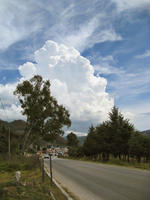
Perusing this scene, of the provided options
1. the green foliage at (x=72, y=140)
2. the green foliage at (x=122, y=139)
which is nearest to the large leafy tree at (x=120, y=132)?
the green foliage at (x=122, y=139)

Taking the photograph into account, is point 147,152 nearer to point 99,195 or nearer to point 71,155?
point 99,195

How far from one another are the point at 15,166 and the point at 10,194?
58.8ft

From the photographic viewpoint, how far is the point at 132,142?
104 ft

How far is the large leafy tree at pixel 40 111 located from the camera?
32750 millimetres

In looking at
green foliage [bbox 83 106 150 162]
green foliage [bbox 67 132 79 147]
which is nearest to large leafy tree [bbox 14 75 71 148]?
green foliage [bbox 83 106 150 162]

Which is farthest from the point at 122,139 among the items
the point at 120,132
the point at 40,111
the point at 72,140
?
the point at 72,140

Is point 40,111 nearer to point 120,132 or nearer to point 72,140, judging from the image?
point 120,132

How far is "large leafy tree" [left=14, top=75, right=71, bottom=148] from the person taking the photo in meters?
32.8

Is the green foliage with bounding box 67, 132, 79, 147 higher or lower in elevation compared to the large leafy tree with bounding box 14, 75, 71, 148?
lower

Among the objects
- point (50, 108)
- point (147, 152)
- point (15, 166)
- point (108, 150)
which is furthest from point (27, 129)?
point (147, 152)

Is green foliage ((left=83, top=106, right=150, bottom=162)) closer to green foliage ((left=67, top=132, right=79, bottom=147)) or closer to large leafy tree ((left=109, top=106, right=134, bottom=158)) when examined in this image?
large leafy tree ((left=109, top=106, right=134, bottom=158))

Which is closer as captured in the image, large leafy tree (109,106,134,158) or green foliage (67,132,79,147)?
large leafy tree (109,106,134,158)

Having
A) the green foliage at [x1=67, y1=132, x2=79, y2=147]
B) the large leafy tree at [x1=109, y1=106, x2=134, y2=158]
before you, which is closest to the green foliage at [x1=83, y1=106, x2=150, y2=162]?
the large leafy tree at [x1=109, y1=106, x2=134, y2=158]

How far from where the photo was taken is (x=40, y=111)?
107ft
